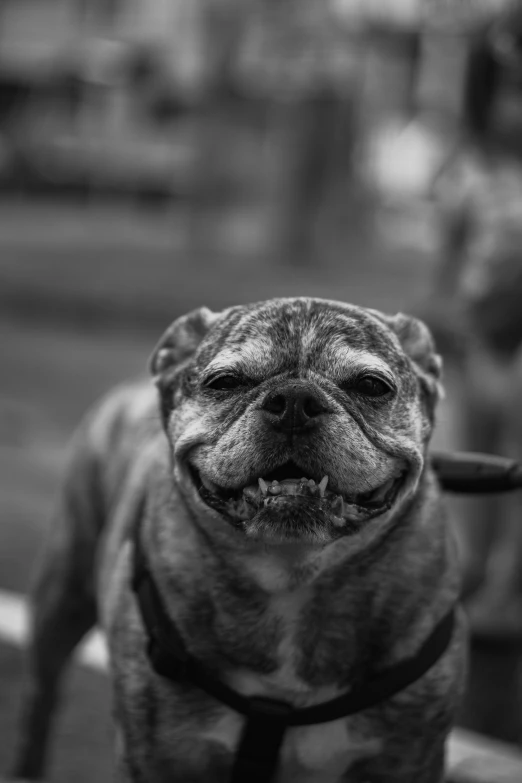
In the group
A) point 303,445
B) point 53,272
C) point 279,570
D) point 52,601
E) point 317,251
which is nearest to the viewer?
point 303,445

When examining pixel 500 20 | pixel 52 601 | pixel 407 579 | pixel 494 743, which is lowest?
pixel 494 743

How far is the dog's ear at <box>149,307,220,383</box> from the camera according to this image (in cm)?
264

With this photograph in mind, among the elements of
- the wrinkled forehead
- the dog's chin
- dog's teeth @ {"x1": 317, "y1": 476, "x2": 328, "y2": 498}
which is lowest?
the dog's chin

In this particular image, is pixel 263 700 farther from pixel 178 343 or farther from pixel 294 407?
pixel 178 343

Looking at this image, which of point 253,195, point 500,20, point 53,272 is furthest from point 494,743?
point 253,195

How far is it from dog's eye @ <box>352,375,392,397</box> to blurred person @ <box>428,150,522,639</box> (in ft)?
6.68

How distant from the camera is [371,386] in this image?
2371mm

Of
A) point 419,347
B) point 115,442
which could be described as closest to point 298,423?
point 419,347

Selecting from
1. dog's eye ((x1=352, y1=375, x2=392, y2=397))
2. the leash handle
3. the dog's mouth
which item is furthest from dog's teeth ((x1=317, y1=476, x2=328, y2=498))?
the leash handle

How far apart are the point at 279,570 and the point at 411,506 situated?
33 centimetres

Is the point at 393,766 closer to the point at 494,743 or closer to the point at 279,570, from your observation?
the point at 279,570

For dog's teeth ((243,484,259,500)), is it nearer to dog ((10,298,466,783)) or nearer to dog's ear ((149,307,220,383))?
dog ((10,298,466,783))

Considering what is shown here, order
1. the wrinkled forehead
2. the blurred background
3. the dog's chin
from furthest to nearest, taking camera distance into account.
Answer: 1. the blurred background
2. the wrinkled forehead
3. the dog's chin

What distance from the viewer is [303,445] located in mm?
2262
